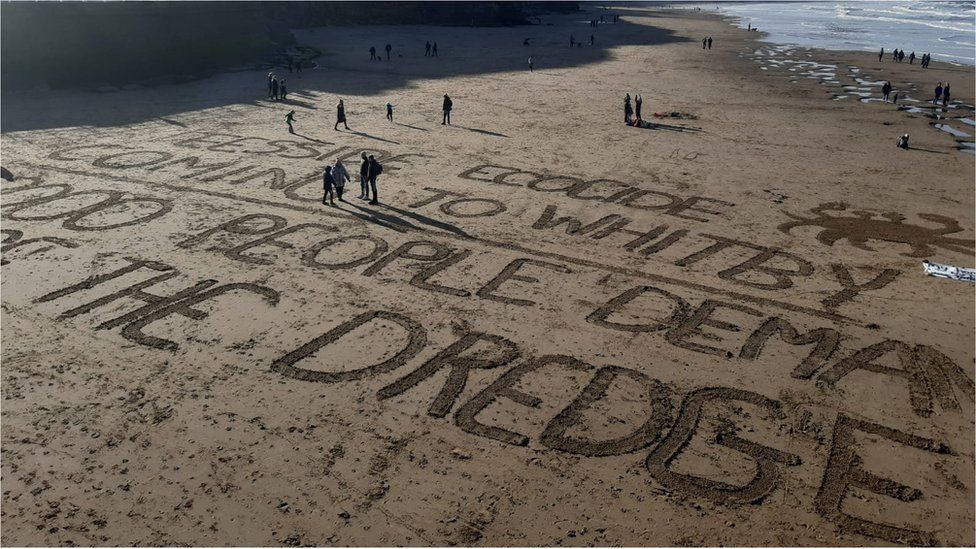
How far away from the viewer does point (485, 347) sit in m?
10.7

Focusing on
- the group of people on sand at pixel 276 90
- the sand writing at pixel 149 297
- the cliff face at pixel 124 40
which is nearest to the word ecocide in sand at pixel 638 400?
the sand writing at pixel 149 297

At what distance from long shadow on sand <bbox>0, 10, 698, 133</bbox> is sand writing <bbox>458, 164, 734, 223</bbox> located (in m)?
11.1

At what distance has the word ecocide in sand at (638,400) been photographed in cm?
789

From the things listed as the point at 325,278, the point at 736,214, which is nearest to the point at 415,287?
the point at 325,278

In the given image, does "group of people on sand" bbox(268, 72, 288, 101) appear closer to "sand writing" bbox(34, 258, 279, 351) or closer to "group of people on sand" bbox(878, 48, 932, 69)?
"sand writing" bbox(34, 258, 279, 351)

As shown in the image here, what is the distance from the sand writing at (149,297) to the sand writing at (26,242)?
7.04ft

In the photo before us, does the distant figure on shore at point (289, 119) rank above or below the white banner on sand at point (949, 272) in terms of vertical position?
above

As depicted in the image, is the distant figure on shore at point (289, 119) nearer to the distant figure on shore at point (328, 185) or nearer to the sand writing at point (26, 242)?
→ the distant figure on shore at point (328, 185)

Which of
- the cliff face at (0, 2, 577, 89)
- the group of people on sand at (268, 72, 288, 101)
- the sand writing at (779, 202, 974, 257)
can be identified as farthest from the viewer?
the cliff face at (0, 2, 577, 89)

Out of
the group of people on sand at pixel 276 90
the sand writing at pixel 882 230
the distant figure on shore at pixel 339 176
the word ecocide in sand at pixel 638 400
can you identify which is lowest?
the word ecocide in sand at pixel 638 400

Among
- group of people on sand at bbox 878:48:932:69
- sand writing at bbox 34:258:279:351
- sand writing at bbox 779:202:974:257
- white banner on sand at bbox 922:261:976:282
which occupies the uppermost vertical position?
group of people on sand at bbox 878:48:932:69

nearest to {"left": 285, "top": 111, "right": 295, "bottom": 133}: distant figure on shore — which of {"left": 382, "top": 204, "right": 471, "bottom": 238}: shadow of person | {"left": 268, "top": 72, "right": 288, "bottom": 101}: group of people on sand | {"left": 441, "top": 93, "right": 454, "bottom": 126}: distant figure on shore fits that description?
{"left": 441, "top": 93, "right": 454, "bottom": 126}: distant figure on shore

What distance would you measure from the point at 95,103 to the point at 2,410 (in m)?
26.3

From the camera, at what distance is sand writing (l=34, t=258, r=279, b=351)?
11.1 metres
